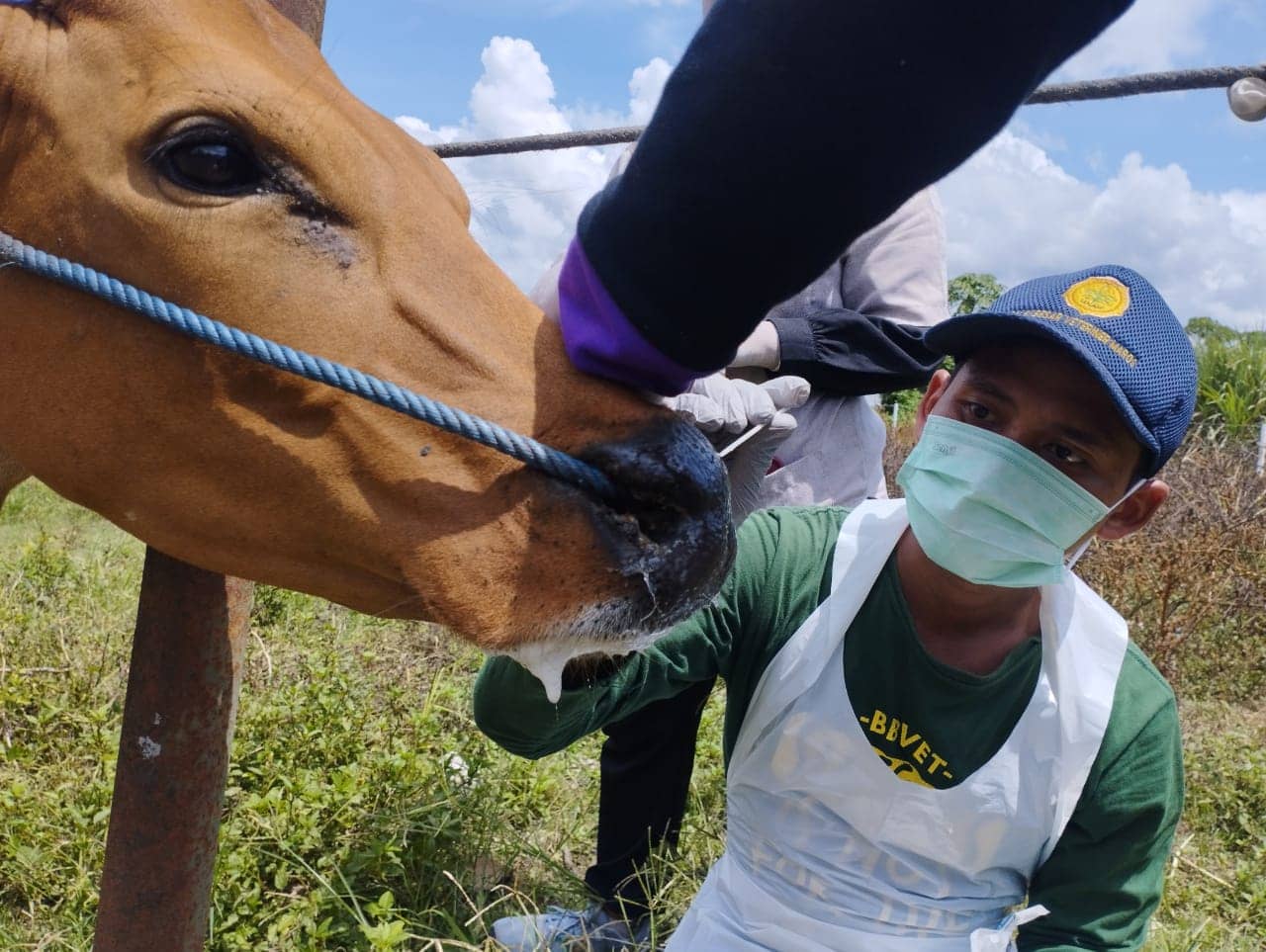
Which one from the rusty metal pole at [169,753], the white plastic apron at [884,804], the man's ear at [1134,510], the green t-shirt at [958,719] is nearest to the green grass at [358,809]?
the rusty metal pole at [169,753]

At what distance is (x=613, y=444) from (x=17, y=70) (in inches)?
36.8

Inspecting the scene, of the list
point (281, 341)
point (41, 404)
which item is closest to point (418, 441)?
point (281, 341)

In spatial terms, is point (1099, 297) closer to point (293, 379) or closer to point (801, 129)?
point (801, 129)

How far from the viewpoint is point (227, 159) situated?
1.31m

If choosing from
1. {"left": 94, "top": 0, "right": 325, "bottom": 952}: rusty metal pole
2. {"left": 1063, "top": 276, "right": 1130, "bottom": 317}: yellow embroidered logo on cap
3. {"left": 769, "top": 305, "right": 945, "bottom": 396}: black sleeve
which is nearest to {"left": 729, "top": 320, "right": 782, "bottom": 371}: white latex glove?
{"left": 769, "top": 305, "right": 945, "bottom": 396}: black sleeve

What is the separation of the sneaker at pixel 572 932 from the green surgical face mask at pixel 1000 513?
3.86 ft

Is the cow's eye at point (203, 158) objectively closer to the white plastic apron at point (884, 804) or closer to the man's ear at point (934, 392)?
the white plastic apron at point (884, 804)

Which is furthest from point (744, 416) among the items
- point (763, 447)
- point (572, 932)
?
point (572, 932)

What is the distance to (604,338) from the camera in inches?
44.0

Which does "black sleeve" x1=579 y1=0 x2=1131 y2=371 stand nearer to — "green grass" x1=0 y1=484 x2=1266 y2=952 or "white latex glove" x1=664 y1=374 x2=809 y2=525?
"white latex glove" x1=664 y1=374 x2=809 y2=525

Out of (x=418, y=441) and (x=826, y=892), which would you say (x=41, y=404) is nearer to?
(x=418, y=441)

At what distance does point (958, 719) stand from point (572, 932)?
4.09ft

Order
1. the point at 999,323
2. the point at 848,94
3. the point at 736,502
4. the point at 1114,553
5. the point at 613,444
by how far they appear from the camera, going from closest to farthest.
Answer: the point at 848,94 → the point at 613,444 → the point at 999,323 → the point at 736,502 → the point at 1114,553

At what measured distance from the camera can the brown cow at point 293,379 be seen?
125cm
